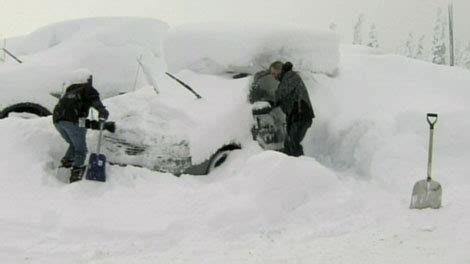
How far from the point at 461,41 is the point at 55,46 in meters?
70.6

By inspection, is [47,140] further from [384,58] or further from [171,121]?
[384,58]

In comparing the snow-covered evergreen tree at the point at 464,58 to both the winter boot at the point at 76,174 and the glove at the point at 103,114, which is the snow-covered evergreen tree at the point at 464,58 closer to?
the glove at the point at 103,114

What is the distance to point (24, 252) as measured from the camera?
17.0 ft

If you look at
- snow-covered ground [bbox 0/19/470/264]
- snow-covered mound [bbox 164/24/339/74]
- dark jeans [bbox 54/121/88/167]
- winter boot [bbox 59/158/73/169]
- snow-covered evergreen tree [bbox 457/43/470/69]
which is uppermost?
snow-covered mound [bbox 164/24/339/74]

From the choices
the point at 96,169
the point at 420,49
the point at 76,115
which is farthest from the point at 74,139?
the point at 420,49

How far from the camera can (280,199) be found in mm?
6059

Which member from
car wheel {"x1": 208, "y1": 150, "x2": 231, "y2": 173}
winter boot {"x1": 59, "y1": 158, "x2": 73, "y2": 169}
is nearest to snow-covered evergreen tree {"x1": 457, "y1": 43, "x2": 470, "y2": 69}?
car wheel {"x1": 208, "y1": 150, "x2": 231, "y2": 173}

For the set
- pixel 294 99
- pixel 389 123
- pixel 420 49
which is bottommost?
pixel 420 49

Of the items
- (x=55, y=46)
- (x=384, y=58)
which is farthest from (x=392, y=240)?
(x=55, y=46)

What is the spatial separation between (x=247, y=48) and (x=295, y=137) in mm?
1415

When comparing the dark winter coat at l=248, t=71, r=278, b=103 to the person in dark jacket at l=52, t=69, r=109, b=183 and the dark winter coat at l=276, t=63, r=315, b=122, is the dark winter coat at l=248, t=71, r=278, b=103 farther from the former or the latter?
the person in dark jacket at l=52, t=69, r=109, b=183

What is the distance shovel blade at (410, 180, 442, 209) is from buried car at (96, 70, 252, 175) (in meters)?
2.15

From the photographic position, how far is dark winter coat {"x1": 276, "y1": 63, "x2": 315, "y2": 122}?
7449mm

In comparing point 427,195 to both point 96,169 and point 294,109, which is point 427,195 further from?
point 96,169
